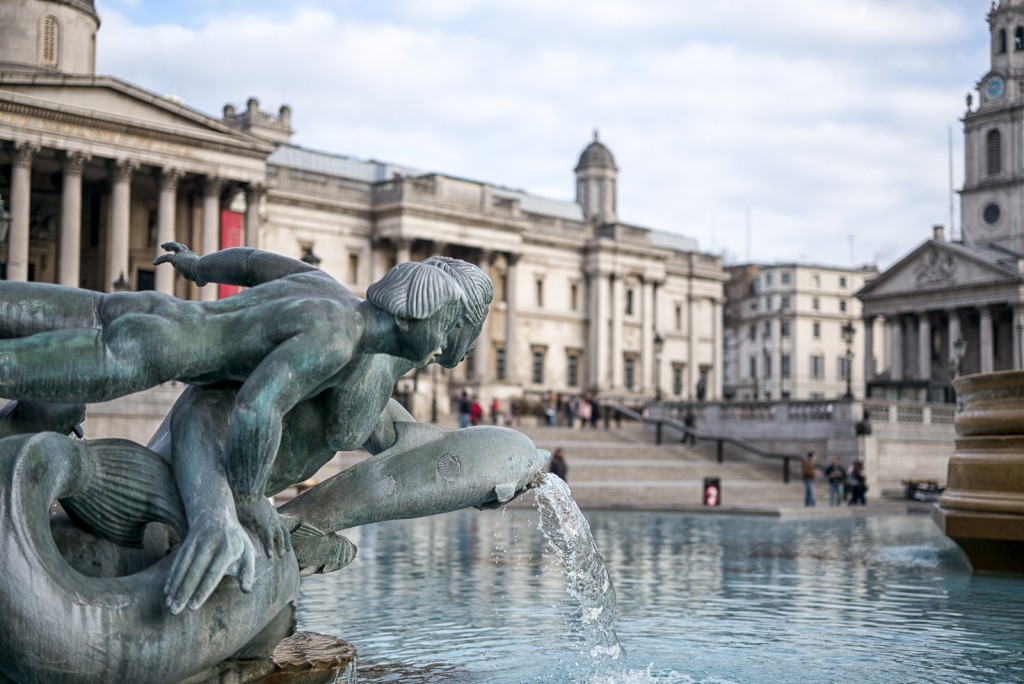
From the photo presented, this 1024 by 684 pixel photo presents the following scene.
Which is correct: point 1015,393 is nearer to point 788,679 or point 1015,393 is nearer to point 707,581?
point 707,581

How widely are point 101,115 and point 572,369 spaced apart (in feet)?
113

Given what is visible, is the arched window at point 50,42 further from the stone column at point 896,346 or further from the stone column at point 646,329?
the stone column at point 896,346

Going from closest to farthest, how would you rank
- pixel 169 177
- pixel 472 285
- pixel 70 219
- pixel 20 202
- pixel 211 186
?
1. pixel 472 285
2. pixel 20 202
3. pixel 70 219
4. pixel 169 177
5. pixel 211 186

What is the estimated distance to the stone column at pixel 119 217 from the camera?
153 ft

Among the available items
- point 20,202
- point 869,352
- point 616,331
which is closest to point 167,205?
point 20,202

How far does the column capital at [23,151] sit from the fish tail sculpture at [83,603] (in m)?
42.9

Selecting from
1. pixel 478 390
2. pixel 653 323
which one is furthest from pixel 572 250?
pixel 478 390

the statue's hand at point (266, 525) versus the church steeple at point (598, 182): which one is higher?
the church steeple at point (598, 182)

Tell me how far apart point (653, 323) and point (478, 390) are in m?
20.0

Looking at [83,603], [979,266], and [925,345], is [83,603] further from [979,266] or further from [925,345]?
[925,345]

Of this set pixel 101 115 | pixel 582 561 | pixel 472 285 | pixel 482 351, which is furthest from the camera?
pixel 482 351

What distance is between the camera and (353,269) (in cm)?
6097

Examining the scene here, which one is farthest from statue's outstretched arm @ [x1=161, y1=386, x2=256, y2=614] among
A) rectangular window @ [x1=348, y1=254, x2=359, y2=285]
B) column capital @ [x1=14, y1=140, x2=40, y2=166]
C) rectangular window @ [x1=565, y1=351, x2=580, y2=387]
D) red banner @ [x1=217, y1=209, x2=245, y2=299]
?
rectangular window @ [x1=565, y1=351, x2=580, y2=387]

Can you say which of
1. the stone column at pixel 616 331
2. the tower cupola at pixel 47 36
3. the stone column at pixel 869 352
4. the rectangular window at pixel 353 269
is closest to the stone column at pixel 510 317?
the stone column at pixel 616 331
